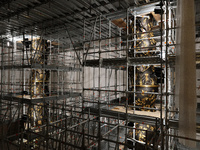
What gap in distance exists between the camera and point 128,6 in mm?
5172

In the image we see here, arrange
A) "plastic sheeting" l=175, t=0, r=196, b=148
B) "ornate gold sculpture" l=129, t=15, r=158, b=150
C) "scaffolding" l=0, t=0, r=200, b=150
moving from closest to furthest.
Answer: "plastic sheeting" l=175, t=0, r=196, b=148 → "scaffolding" l=0, t=0, r=200, b=150 → "ornate gold sculpture" l=129, t=15, r=158, b=150

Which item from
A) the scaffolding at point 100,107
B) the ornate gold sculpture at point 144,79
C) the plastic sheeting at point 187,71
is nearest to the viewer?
the plastic sheeting at point 187,71

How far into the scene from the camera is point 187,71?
2594 mm

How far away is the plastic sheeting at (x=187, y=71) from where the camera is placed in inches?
99.7

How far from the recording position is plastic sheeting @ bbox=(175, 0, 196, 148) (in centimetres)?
253

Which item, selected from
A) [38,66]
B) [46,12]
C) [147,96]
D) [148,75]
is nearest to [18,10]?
[46,12]

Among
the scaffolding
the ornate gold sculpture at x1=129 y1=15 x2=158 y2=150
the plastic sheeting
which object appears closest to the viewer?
the plastic sheeting

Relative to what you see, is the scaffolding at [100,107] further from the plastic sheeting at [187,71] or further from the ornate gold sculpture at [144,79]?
the plastic sheeting at [187,71]

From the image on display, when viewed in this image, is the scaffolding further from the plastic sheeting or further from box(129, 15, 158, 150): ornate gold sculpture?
the plastic sheeting

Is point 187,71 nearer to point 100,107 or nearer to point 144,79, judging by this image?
point 144,79

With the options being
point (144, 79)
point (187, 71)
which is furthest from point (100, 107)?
point (187, 71)

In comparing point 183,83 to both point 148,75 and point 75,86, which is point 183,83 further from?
point 75,86

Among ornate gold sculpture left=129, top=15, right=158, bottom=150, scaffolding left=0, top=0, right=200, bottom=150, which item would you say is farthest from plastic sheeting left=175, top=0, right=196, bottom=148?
ornate gold sculpture left=129, top=15, right=158, bottom=150

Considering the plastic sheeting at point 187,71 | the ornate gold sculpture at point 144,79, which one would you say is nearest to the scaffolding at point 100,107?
the ornate gold sculpture at point 144,79
